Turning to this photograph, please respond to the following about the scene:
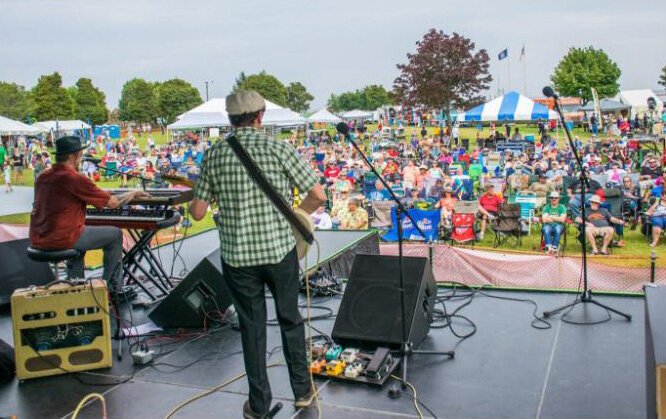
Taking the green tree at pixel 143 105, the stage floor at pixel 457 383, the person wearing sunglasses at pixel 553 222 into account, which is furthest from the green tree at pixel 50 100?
the stage floor at pixel 457 383

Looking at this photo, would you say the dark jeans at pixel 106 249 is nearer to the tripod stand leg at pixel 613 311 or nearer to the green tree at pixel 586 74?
the tripod stand leg at pixel 613 311

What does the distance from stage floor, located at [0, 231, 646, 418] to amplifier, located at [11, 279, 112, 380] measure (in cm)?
10

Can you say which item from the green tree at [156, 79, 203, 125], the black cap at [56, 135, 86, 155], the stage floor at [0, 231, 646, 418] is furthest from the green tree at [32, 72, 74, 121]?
the stage floor at [0, 231, 646, 418]

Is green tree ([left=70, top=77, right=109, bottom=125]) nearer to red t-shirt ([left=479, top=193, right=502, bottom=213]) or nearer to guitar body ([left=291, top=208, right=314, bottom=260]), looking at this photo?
red t-shirt ([left=479, top=193, right=502, bottom=213])

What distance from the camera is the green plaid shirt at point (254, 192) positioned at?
2.91 meters

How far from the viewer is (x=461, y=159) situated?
63.8 ft

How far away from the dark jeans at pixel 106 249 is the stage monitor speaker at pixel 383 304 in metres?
1.97

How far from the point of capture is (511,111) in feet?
61.1

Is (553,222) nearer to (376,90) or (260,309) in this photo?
(260,309)

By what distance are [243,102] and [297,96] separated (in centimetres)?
6770

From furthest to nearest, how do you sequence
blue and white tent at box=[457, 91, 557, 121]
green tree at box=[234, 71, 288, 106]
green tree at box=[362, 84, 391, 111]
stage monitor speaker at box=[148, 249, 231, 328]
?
green tree at box=[362, 84, 391, 111]
green tree at box=[234, 71, 288, 106]
blue and white tent at box=[457, 91, 557, 121]
stage monitor speaker at box=[148, 249, 231, 328]

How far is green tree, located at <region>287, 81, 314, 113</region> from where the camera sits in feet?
226

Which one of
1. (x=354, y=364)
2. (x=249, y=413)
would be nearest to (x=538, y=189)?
(x=354, y=364)

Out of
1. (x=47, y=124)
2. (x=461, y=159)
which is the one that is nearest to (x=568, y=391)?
(x=461, y=159)
